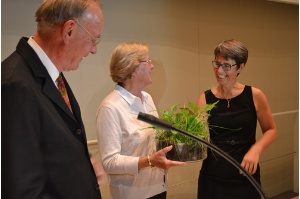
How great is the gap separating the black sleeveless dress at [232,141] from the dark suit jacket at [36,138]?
111cm

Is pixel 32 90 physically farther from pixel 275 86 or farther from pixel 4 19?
pixel 275 86

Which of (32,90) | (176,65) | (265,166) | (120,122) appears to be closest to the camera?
(32,90)

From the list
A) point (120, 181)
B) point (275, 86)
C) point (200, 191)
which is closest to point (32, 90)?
point (120, 181)

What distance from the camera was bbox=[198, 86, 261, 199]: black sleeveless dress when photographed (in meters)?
2.15

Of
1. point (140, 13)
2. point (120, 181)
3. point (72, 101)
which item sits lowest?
point (120, 181)

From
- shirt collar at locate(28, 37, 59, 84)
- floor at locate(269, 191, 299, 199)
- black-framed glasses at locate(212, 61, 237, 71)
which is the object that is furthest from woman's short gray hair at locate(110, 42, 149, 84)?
floor at locate(269, 191, 299, 199)

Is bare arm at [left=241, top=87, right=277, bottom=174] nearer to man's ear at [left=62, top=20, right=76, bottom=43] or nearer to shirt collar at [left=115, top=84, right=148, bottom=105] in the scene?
shirt collar at [left=115, top=84, right=148, bottom=105]

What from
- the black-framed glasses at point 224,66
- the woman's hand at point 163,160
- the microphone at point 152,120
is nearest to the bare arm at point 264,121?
the black-framed glasses at point 224,66

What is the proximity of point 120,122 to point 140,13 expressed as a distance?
1.59 m

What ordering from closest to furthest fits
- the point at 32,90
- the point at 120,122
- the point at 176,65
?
1. the point at 32,90
2. the point at 120,122
3. the point at 176,65

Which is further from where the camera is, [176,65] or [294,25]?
[294,25]

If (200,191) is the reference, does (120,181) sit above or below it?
above

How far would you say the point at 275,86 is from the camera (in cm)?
446

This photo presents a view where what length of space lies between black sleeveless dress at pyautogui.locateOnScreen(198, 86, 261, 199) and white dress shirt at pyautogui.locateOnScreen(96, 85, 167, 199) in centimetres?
43
